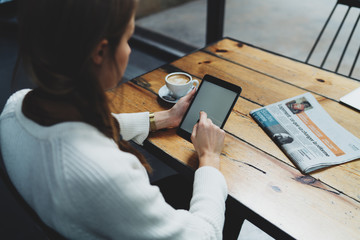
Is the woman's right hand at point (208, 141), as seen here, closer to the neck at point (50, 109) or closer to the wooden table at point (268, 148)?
the wooden table at point (268, 148)

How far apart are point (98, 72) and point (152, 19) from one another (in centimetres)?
331

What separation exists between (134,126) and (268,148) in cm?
43

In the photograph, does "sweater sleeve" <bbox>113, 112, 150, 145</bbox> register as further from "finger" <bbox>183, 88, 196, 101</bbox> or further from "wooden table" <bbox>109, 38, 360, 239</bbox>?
"finger" <bbox>183, 88, 196, 101</bbox>

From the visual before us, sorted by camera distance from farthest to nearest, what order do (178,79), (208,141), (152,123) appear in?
1. (178,79)
2. (152,123)
3. (208,141)

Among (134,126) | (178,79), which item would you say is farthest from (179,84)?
→ (134,126)

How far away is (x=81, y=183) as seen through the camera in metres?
0.51

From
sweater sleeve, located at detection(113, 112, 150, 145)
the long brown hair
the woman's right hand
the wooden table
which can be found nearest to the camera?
the long brown hair

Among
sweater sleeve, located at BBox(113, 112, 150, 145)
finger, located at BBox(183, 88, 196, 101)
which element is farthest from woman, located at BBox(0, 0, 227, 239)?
finger, located at BBox(183, 88, 196, 101)

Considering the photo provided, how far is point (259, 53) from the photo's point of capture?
1.35 meters

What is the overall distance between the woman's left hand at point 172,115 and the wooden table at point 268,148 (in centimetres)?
3

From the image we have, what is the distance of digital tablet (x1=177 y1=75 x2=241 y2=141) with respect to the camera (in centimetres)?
91

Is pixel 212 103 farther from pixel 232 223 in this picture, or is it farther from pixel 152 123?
pixel 232 223

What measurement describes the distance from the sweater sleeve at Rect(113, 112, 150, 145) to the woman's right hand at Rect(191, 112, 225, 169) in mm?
172

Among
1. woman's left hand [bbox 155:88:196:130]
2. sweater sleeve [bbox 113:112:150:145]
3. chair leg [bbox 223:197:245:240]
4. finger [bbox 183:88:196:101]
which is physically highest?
finger [bbox 183:88:196:101]
